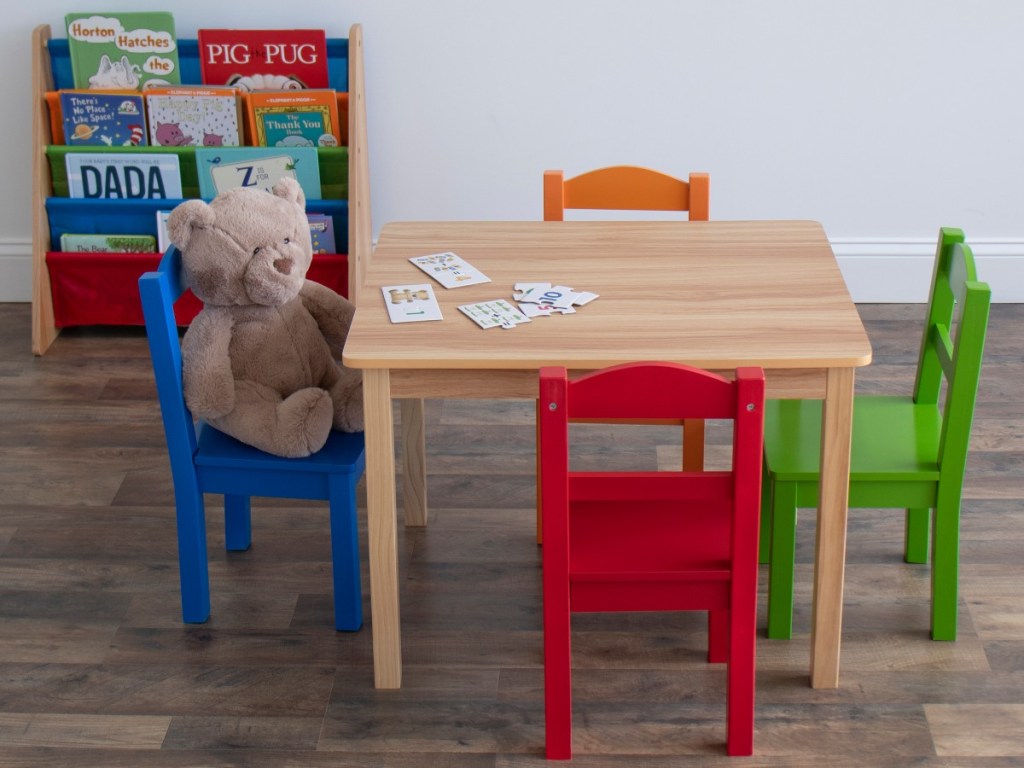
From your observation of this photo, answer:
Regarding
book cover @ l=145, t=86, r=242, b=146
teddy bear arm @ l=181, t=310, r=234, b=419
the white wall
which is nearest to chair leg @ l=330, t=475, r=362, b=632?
teddy bear arm @ l=181, t=310, r=234, b=419

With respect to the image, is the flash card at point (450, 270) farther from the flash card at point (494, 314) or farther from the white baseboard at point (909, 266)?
the white baseboard at point (909, 266)

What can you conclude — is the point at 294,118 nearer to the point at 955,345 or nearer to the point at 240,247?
the point at 240,247

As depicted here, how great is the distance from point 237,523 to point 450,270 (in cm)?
78

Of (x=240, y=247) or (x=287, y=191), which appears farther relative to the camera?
(x=287, y=191)

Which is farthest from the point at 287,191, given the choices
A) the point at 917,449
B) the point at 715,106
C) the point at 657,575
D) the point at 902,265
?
the point at 902,265

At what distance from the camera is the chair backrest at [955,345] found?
2195mm

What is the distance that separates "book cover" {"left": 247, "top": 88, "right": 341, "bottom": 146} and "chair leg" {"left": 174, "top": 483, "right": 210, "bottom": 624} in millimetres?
1463

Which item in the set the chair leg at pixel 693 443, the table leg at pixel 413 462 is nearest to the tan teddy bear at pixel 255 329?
the table leg at pixel 413 462

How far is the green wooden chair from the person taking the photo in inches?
89.3

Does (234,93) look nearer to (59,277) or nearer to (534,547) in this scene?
(59,277)

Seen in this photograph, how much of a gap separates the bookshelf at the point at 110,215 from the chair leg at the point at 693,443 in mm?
1320

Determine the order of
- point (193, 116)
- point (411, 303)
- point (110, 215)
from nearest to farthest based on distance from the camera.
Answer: point (411, 303) < point (193, 116) < point (110, 215)

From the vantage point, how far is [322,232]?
12.3 feet

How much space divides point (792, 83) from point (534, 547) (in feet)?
5.79
